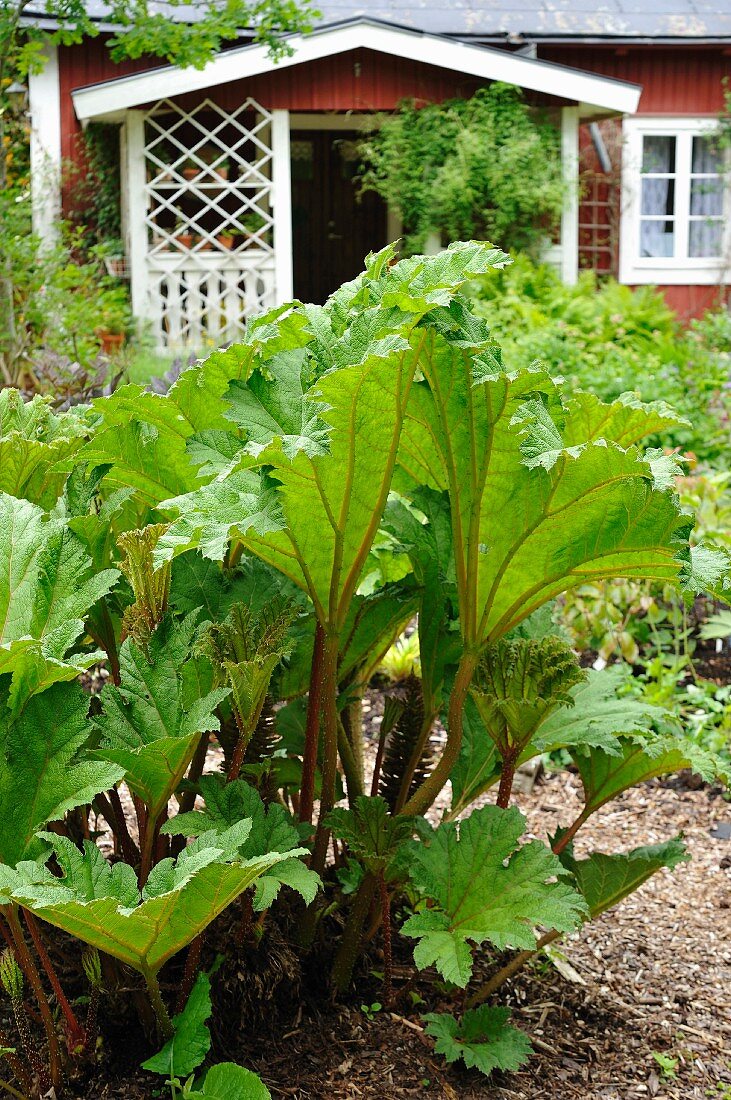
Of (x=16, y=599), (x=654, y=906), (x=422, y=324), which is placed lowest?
(x=654, y=906)

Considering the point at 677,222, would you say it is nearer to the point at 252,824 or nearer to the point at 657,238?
the point at 657,238

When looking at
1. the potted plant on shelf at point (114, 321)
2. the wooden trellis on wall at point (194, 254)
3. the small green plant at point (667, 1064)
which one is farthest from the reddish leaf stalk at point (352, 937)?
the wooden trellis on wall at point (194, 254)

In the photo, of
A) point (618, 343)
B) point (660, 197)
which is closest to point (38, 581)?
point (618, 343)

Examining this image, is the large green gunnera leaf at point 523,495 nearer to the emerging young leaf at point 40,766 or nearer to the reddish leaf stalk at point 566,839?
the reddish leaf stalk at point 566,839

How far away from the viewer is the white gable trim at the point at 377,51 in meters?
12.9

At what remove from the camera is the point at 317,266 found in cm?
1900

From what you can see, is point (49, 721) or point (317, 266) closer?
point (49, 721)

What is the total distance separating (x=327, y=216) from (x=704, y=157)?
19.5ft

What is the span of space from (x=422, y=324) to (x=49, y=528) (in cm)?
66

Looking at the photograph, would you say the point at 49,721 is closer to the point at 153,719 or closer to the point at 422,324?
the point at 153,719

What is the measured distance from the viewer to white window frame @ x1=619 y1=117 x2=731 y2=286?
51.6 ft

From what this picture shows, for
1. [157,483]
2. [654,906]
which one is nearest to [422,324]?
[157,483]

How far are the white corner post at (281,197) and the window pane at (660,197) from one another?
17.4 ft

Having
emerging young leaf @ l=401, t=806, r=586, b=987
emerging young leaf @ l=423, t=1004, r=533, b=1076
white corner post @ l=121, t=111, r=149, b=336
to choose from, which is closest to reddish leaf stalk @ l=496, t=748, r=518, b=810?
emerging young leaf @ l=401, t=806, r=586, b=987
